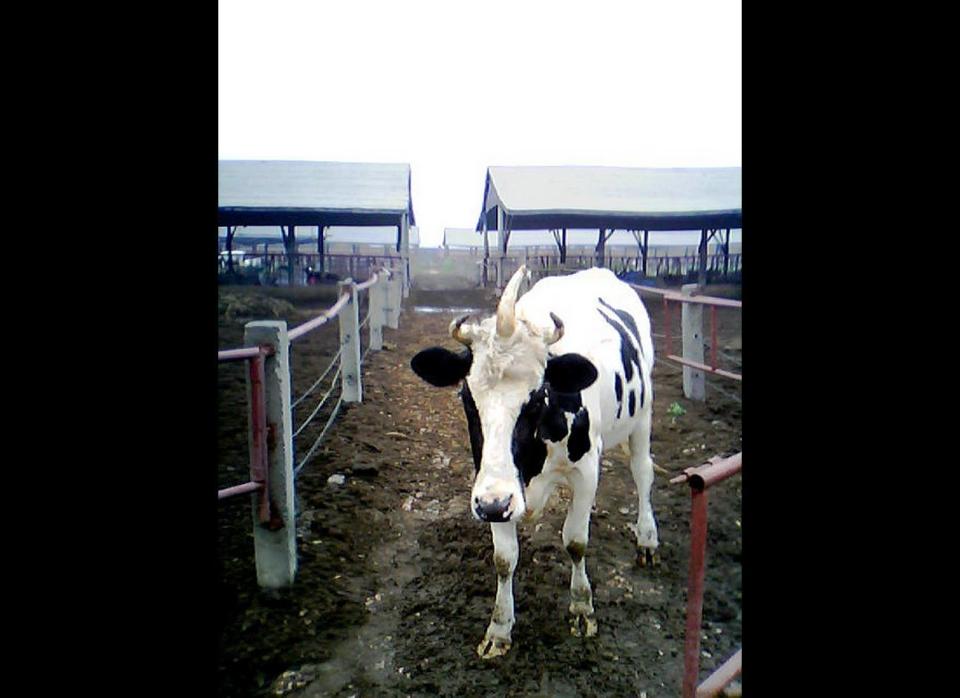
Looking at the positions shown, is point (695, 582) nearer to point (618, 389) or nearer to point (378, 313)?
point (618, 389)

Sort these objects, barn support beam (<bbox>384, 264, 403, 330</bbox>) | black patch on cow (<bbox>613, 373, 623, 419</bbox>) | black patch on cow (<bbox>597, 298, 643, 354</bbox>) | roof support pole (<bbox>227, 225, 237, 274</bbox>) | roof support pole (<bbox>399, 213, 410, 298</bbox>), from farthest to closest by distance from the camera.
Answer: black patch on cow (<bbox>597, 298, 643, 354</bbox>)
barn support beam (<bbox>384, 264, 403, 330</bbox>)
black patch on cow (<bbox>613, 373, 623, 419</bbox>)
roof support pole (<bbox>399, 213, 410, 298</bbox>)
roof support pole (<bbox>227, 225, 237, 274</bbox>)

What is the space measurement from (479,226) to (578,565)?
3.09ft

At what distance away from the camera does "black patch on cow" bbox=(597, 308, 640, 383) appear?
1.76 meters

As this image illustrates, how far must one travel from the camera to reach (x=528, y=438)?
1222 millimetres

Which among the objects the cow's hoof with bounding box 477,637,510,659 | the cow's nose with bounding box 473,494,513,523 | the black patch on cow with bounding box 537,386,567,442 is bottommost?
the cow's hoof with bounding box 477,637,510,659

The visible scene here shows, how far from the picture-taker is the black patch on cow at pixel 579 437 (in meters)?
1.40

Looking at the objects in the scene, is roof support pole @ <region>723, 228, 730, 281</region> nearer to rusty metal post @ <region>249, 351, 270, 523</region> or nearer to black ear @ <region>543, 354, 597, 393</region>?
black ear @ <region>543, 354, 597, 393</region>

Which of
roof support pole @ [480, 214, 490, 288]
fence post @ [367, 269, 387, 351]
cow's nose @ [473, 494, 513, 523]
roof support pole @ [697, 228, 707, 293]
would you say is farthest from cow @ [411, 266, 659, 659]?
fence post @ [367, 269, 387, 351]

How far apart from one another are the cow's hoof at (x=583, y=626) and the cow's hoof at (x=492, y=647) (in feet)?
0.63

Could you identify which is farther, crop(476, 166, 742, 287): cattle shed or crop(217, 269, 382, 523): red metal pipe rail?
crop(217, 269, 382, 523): red metal pipe rail
